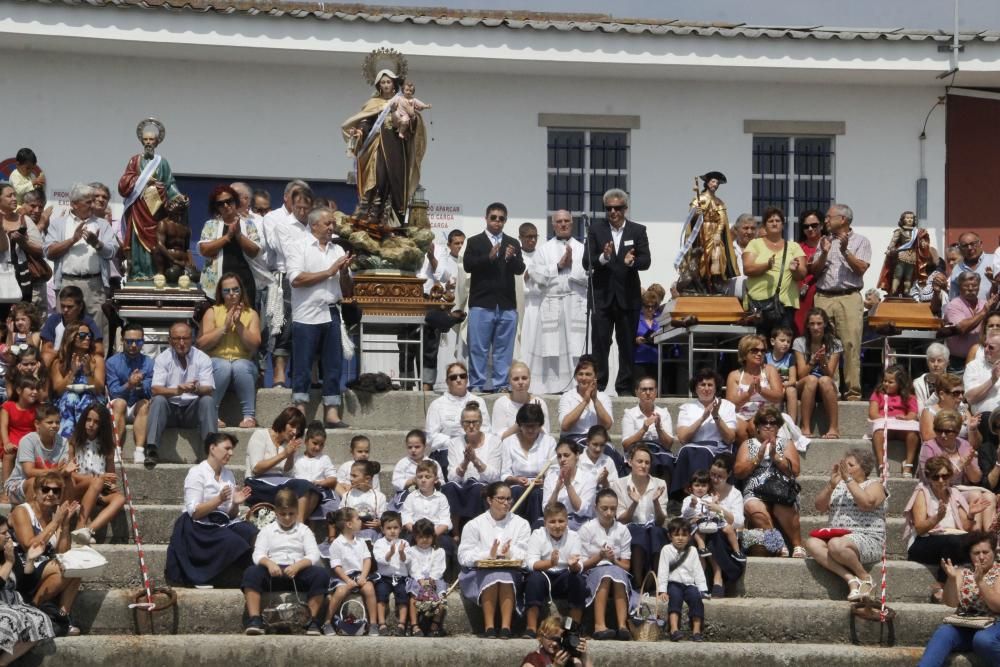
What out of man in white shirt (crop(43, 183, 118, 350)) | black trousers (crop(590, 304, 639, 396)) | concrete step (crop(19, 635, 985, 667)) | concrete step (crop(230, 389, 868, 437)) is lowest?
concrete step (crop(19, 635, 985, 667))

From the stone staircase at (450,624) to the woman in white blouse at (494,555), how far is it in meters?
0.19

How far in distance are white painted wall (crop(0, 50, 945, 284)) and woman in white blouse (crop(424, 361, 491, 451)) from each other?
619 centimetres

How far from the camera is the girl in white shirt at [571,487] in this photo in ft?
45.1

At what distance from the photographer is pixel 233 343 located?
15.5m

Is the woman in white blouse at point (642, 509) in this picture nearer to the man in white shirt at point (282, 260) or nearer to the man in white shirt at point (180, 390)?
the man in white shirt at point (180, 390)

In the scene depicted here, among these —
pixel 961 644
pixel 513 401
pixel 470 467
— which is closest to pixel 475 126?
pixel 513 401

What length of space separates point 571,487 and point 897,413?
10.6 ft

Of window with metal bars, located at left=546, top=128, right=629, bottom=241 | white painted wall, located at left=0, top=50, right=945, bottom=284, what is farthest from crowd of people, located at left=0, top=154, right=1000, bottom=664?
window with metal bars, located at left=546, top=128, right=629, bottom=241

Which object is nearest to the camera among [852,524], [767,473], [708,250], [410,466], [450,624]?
[450,624]

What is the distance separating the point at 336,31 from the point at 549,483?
26.2ft

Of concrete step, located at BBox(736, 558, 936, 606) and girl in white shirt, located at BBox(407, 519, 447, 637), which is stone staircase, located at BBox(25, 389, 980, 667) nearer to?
concrete step, located at BBox(736, 558, 936, 606)

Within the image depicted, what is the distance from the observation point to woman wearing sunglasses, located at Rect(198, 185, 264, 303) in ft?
52.6

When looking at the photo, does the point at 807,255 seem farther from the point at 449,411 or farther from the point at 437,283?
the point at 449,411

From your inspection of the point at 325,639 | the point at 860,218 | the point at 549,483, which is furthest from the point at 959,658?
the point at 860,218
